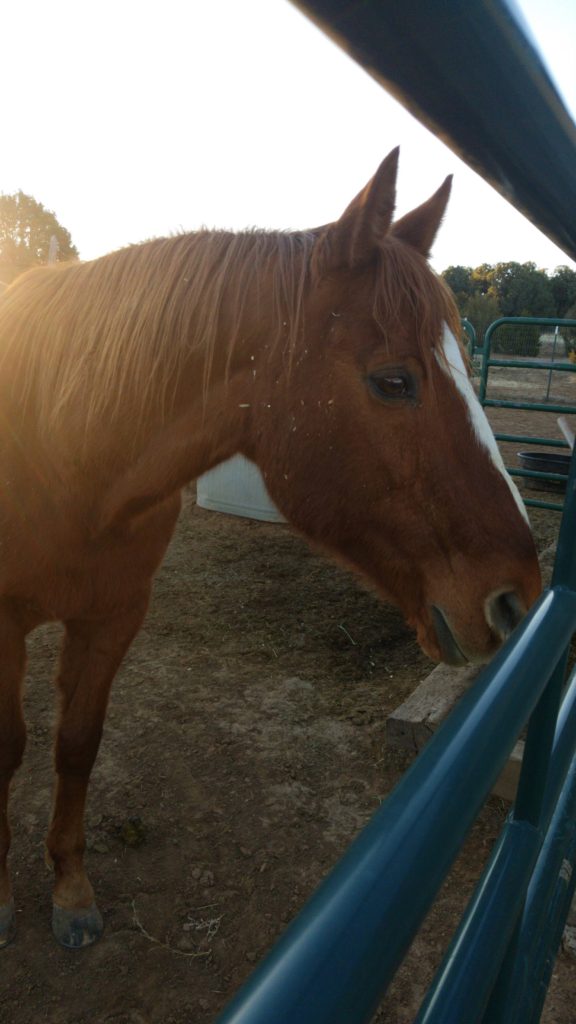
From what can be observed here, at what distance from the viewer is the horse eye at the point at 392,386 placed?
4.42 feet

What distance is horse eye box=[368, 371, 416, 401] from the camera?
4.42 feet

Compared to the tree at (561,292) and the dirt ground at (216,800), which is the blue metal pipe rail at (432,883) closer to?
the dirt ground at (216,800)

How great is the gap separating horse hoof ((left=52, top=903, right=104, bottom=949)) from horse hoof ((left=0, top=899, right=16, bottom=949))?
0.14 metres

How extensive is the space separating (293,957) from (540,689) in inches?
17.0

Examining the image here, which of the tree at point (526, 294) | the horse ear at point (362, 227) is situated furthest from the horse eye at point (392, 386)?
the tree at point (526, 294)

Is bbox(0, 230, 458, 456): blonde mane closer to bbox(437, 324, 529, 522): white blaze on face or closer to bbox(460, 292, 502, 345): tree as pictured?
bbox(437, 324, 529, 522): white blaze on face

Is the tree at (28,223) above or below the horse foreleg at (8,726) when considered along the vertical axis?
above

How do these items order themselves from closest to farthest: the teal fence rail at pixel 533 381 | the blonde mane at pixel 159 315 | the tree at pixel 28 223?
1. the blonde mane at pixel 159 315
2. the teal fence rail at pixel 533 381
3. the tree at pixel 28 223

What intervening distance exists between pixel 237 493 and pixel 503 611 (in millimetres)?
4685

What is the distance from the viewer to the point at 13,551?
179 centimetres

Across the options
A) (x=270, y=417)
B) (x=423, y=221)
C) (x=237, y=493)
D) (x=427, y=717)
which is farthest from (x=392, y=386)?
(x=237, y=493)

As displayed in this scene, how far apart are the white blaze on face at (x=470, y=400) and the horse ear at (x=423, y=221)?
1.05ft

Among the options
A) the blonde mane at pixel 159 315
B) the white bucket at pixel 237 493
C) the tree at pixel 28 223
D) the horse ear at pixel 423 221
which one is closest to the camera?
the blonde mane at pixel 159 315

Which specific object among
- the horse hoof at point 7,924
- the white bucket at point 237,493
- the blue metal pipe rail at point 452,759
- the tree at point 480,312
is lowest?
the horse hoof at point 7,924
